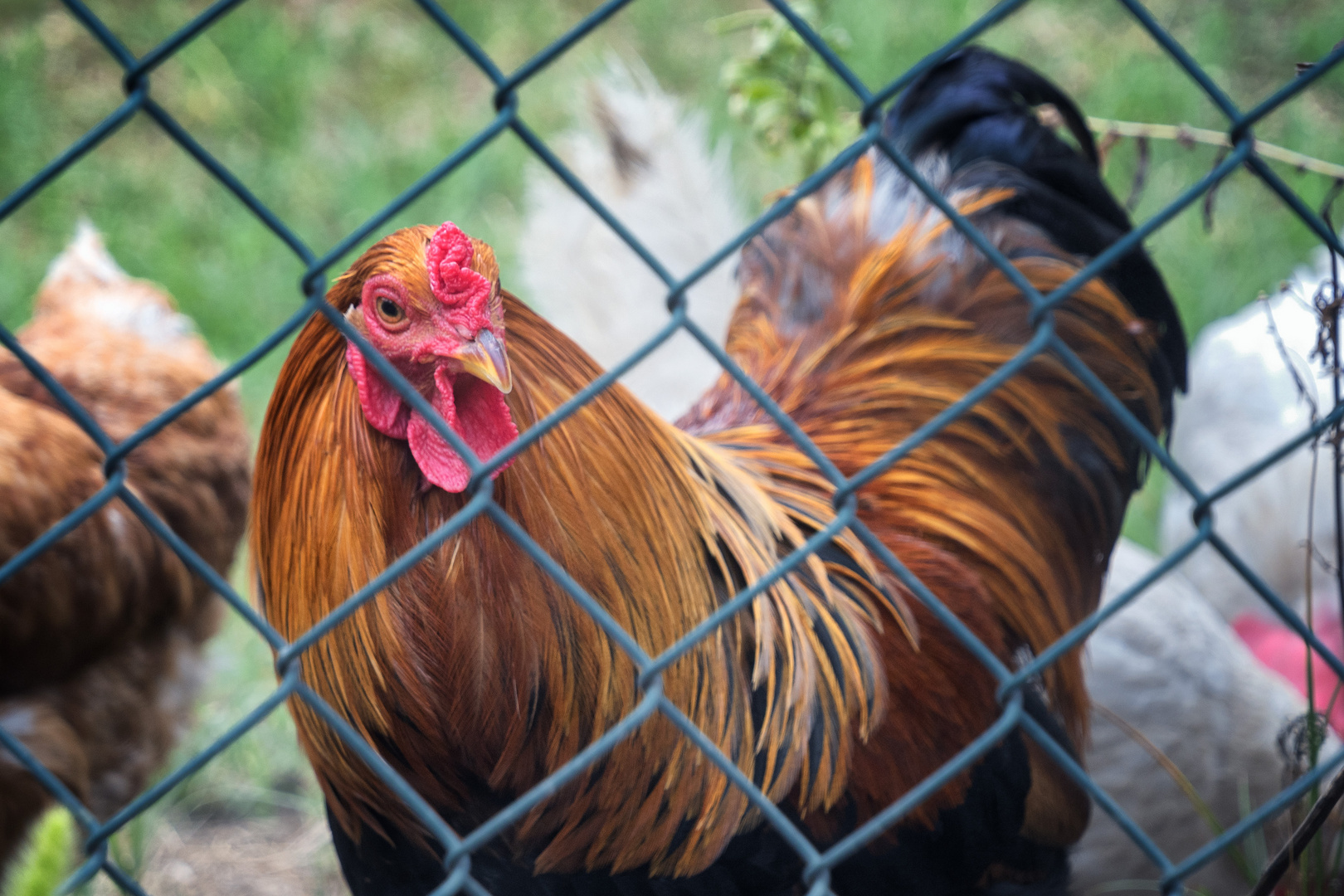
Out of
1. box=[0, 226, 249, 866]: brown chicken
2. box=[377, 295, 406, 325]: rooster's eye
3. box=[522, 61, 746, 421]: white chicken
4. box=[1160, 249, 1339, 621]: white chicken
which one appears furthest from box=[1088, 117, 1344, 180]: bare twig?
box=[0, 226, 249, 866]: brown chicken

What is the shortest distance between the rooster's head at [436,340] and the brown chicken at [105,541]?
4.38 feet

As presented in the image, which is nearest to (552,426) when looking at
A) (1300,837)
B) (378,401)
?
(378,401)

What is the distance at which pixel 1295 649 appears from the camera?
320 centimetres

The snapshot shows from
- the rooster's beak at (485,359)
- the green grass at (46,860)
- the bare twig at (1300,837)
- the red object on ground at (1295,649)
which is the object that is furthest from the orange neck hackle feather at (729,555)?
the red object on ground at (1295,649)

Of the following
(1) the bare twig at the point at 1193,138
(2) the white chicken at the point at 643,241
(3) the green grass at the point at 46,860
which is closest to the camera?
(3) the green grass at the point at 46,860

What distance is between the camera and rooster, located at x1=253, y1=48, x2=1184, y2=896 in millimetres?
1479

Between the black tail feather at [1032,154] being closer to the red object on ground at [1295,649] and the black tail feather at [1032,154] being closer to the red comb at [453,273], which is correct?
the red object on ground at [1295,649]

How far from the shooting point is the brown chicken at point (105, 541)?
8.10 feet

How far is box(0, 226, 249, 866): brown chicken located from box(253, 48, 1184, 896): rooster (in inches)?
43.9

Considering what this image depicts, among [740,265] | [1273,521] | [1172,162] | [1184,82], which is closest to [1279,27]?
[1184,82]

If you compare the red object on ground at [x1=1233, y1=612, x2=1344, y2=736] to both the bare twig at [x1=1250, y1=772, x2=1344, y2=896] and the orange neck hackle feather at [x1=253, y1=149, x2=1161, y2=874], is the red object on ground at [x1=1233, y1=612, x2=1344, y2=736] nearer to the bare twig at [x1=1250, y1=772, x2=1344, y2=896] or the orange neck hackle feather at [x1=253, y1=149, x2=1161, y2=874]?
the orange neck hackle feather at [x1=253, y1=149, x2=1161, y2=874]

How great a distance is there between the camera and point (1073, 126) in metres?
2.44

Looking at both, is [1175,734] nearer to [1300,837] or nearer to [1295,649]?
[1295,649]

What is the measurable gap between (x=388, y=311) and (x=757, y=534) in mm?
711
